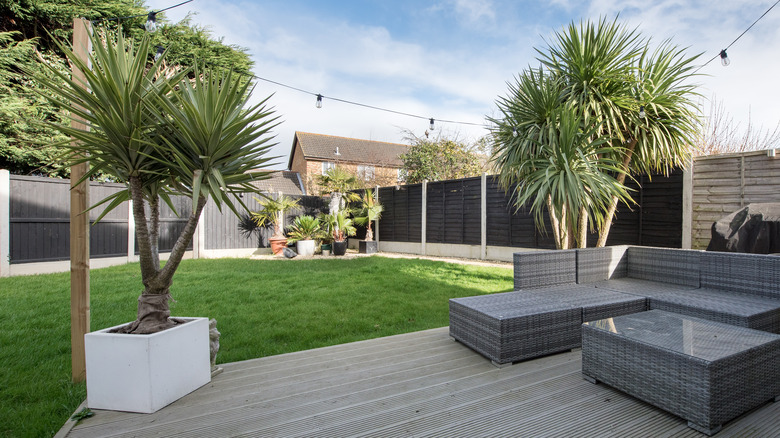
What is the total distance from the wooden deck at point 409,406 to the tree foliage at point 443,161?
414 inches

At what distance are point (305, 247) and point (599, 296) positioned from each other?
23.3 feet

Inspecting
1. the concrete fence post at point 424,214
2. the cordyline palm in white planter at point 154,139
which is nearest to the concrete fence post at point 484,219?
the concrete fence post at point 424,214

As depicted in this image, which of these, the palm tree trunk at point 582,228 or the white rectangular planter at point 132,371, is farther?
the palm tree trunk at point 582,228

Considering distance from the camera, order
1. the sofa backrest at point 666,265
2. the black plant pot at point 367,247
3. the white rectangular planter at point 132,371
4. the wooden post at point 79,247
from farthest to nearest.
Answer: the black plant pot at point 367,247 → the sofa backrest at point 666,265 → the wooden post at point 79,247 → the white rectangular planter at point 132,371

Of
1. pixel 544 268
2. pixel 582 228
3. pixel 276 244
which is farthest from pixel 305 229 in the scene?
pixel 544 268

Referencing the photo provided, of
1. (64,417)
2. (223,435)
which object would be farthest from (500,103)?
(64,417)

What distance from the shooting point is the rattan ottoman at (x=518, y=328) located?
6.64 feet

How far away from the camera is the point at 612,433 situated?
1.37 meters

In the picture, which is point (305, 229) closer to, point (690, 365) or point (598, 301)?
point (598, 301)

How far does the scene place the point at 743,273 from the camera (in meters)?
2.42

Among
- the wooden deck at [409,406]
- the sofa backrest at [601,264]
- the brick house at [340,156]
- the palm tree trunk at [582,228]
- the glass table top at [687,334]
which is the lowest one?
the wooden deck at [409,406]

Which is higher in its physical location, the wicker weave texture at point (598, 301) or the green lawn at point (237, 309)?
the wicker weave texture at point (598, 301)

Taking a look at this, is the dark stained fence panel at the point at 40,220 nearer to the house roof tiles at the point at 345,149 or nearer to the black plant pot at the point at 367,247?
the black plant pot at the point at 367,247

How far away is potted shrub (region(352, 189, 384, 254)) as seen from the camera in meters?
9.23
